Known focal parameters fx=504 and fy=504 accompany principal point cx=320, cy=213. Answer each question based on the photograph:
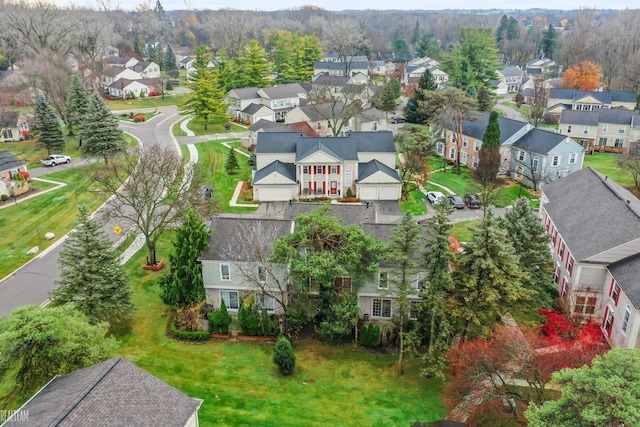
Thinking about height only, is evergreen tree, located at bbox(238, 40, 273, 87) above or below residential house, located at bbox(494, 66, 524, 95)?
above

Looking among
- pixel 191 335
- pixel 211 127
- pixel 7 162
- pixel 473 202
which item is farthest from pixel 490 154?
pixel 7 162

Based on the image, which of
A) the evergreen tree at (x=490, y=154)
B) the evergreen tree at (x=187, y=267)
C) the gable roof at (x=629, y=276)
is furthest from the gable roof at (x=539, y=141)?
the evergreen tree at (x=187, y=267)

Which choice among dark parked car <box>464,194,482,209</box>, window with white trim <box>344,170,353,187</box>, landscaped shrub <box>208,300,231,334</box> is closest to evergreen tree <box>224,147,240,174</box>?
window with white trim <box>344,170,353,187</box>

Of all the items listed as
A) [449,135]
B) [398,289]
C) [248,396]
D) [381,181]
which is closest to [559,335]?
[398,289]

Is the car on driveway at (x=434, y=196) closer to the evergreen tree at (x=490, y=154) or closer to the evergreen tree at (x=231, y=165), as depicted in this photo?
the evergreen tree at (x=490, y=154)

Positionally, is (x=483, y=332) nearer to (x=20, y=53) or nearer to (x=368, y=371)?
(x=368, y=371)

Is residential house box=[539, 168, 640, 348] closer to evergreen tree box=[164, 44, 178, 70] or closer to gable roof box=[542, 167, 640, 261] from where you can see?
gable roof box=[542, 167, 640, 261]
